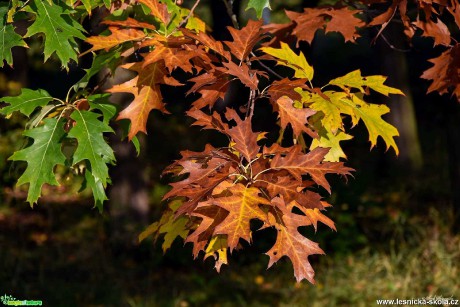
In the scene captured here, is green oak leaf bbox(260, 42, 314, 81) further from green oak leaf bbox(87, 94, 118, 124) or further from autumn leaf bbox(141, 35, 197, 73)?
green oak leaf bbox(87, 94, 118, 124)

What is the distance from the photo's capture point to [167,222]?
246 centimetres

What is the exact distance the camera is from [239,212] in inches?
80.6

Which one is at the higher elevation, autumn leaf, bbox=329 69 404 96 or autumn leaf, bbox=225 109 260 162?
autumn leaf, bbox=329 69 404 96

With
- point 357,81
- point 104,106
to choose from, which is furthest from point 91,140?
point 357,81

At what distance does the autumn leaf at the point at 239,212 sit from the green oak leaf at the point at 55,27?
0.83 m

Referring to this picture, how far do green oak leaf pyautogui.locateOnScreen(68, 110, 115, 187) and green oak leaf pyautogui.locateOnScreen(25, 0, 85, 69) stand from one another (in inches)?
8.3

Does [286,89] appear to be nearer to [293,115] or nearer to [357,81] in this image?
[293,115]

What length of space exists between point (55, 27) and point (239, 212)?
103 cm

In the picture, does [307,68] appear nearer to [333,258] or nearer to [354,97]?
[354,97]

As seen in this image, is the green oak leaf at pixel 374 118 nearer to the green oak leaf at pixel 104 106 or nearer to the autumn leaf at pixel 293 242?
the autumn leaf at pixel 293 242

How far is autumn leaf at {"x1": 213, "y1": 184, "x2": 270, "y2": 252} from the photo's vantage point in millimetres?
2045

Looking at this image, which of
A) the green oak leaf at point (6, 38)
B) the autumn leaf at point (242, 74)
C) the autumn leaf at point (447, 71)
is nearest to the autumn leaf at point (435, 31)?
the autumn leaf at point (447, 71)

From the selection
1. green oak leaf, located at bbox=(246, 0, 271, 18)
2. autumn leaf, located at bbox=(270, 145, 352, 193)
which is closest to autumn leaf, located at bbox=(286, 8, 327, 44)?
green oak leaf, located at bbox=(246, 0, 271, 18)

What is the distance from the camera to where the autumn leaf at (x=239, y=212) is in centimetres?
204
